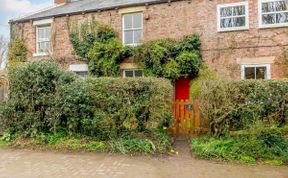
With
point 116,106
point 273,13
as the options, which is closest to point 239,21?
point 273,13

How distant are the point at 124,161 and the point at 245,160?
321 cm

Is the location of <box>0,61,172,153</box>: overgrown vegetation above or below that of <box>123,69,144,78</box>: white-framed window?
below

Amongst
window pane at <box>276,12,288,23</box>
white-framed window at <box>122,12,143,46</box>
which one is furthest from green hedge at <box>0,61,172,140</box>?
window pane at <box>276,12,288,23</box>

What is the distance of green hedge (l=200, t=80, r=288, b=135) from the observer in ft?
29.8

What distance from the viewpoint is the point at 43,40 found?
68.6 feet

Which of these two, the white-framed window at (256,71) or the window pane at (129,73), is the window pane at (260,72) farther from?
the window pane at (129,73)

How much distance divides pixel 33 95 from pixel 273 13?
11.2 metres

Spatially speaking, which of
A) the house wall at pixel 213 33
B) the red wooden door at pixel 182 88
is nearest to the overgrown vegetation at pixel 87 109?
the red wooden door at pixel 182 88

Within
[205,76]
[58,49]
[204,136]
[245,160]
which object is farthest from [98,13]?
[245,160]

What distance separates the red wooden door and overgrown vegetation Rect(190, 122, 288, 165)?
24.0ft

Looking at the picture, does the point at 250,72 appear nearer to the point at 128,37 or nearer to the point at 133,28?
the point at 133,28

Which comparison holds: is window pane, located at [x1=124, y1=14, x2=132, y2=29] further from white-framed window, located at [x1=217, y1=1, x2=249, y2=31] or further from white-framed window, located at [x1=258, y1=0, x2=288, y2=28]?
white-framed window, located at [x1=258, y1=0, x2=288, y2=28]

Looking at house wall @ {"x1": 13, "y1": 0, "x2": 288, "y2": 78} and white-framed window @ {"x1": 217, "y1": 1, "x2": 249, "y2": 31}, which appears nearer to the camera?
house wall @ {"x1": 13, "y1": 0, "x2": 288, "y2": 78}

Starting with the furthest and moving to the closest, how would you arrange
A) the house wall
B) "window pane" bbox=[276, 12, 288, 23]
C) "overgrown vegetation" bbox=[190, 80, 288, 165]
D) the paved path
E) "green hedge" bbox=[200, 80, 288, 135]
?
1. the house wall
2. "window pane" bbox=[276, 12, 288, 23]
3. "green hedge" bbox=[200, 80, 288, 135]
4. "overgrown vegetation" bbox=[190, 80, 288, 165]
5. the paved path
